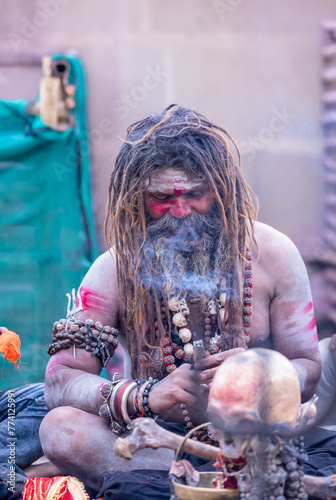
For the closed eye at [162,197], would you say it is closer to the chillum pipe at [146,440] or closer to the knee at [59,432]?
the knee at [59,432]

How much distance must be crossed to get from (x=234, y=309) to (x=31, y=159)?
2.12 m

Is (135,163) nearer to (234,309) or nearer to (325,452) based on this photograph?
(234,309)

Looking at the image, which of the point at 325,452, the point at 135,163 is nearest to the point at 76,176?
the point at 135,163

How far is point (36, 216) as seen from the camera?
420cm

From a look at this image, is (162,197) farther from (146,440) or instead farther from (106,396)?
(146,440)

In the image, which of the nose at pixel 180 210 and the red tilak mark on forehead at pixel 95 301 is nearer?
the nose at pixel 180 210

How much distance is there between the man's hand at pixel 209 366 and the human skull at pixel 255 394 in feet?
1.66

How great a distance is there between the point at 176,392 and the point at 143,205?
2.67 feet

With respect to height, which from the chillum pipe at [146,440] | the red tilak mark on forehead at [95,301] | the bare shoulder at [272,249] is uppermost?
the bare shoulder at [272,249]

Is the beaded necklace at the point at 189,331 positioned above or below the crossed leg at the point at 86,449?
above

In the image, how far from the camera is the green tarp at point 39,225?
13.4 ft

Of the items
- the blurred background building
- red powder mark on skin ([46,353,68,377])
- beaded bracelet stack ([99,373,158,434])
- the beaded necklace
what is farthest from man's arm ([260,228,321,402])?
the blurred background building

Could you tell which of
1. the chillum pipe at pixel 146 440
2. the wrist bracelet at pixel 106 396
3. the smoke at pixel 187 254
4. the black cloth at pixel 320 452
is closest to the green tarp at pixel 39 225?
the smoke at pixel 187 254

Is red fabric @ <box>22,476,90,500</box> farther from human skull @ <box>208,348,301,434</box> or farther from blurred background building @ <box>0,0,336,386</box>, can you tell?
blurred background building @ <box>0,0,336,386</box>
